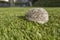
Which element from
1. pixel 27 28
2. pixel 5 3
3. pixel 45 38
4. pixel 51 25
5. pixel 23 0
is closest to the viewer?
pixel 45 38

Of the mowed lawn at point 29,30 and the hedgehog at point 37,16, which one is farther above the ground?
the hedgehog at point 37,16

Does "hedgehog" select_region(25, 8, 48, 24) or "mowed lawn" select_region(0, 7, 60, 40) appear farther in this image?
"hedgehog" select_region(25, 8, 48, 24)

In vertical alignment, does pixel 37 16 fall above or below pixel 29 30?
above

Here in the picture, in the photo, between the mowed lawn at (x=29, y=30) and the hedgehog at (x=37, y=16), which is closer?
the mowed lawn at (x=29, y=30)

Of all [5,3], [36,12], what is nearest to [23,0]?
A: [5,3]

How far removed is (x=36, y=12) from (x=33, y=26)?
26.0 inches

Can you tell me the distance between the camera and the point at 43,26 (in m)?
7.35

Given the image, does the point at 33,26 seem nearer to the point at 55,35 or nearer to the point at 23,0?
the point at 55,35

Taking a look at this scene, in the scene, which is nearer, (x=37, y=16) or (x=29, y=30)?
(x=29, y=30)

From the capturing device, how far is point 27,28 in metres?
7.02

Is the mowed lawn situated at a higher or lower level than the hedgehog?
lower

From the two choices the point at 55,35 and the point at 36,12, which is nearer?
the point at 55,35

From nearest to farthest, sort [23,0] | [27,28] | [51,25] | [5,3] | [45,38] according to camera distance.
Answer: [45,38] → [27,28] → [51,25] → [5,3] → [23,0]

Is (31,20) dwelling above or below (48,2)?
above
